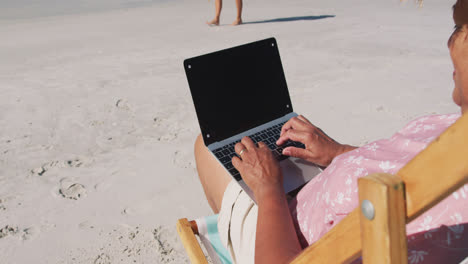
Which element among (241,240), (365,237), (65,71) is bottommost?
(241,240)

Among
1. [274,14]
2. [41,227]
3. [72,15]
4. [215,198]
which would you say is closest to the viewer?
[215,198]

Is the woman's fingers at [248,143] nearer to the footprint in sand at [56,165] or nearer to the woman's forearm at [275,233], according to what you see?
the woman's forearm at [275,233]

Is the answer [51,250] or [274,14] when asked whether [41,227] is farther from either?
[274,14]

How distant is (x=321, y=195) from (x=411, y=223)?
0.95 ft

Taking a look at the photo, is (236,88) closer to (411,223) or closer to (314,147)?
(314,147)

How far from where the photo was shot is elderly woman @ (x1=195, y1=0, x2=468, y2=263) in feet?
3.27

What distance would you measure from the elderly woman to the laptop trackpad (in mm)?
65

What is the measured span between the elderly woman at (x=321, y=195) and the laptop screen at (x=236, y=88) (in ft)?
0.59

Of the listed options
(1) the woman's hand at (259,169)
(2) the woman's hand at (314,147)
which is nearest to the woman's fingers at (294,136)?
(2) the woman's hand at (314,147)

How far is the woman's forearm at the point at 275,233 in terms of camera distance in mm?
1195

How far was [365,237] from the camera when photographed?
2.26 feet

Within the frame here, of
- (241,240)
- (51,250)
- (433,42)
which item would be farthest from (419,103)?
(51,250)

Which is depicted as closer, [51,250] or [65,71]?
[51,250]

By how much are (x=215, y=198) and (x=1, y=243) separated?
1.31 m
